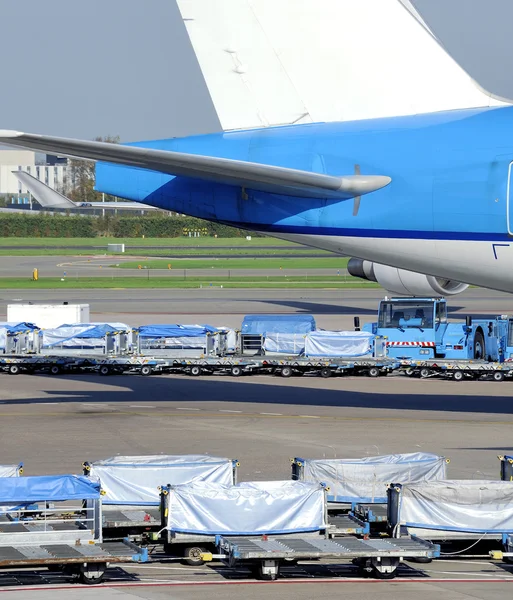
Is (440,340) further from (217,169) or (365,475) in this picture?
(365,475)

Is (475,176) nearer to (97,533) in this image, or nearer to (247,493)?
(247,493)

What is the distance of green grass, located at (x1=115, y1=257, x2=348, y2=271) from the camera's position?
117 m

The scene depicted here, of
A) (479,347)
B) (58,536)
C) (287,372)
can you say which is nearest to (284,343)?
(287,372)

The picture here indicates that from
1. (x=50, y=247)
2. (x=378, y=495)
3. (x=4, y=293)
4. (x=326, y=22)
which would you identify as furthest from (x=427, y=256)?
(x=50, y=247)

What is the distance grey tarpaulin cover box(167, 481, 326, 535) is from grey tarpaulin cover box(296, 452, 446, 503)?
2241mm

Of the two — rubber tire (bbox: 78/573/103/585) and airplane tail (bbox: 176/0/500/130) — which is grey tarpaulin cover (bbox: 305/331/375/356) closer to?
airplane tail (bbox: 176/0/500/130)

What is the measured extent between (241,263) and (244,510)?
104434 millimetres

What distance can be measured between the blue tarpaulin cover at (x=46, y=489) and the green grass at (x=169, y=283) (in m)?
71.0

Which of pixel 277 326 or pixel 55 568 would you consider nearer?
pixel 55 568

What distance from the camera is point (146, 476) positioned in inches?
773

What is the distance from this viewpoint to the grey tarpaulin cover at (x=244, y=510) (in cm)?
1727

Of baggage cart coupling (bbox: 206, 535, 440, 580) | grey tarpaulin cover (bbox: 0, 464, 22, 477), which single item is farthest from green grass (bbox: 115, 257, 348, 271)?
baggage cart coupling (bbox: 206, 535, 440, 580)

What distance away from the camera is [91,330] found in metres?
43.6

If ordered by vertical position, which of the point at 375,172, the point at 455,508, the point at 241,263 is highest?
the point at 241,263
